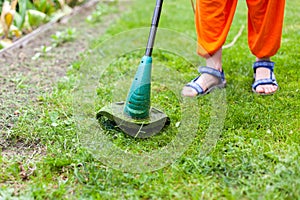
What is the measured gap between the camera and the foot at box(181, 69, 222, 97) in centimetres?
204

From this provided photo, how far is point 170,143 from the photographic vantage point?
63.4 inches

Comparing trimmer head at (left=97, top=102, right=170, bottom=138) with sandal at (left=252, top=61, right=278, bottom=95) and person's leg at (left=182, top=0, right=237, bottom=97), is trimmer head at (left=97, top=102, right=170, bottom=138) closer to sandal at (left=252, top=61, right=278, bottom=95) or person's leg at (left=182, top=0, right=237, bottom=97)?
person's leg at (left=182, top=0, right=237, bottom=97)

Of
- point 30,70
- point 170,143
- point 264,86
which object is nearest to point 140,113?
point 170,143

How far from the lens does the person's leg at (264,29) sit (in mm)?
1984

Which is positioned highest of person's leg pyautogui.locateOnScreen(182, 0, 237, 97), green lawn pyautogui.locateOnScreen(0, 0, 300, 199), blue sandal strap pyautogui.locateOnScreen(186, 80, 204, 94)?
person's leg pyautogui.locateOnScreen(182, 0, 237, 97)

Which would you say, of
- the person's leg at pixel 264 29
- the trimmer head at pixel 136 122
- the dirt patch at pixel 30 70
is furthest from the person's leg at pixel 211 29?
the dirt patch at pixel 30 70

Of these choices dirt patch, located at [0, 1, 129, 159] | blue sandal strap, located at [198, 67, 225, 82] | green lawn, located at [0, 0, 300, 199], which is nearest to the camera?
green lawn, located at [0, 0, 300, 199]

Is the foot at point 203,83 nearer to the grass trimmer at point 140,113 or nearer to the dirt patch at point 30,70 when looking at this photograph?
the grass trimmer at point 140,113

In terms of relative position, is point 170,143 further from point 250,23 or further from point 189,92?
point 250,23

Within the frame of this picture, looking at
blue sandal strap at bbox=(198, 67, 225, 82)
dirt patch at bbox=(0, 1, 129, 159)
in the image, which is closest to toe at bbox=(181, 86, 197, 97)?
blue sandal strap at bbox=(198, 67, 225, 82)

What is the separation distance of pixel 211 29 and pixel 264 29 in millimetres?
244

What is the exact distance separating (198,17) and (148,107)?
1.96 feet

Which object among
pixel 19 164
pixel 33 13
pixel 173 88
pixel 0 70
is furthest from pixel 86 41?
pixel 19 164

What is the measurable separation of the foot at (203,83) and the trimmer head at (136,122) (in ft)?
1.11
